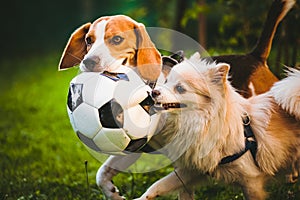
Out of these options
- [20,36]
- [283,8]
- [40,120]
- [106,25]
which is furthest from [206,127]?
[20,36]

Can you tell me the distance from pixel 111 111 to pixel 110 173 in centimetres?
67

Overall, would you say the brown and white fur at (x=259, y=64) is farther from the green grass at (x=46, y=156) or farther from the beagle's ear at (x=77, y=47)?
the beagle's ear at (x=77, y=47)

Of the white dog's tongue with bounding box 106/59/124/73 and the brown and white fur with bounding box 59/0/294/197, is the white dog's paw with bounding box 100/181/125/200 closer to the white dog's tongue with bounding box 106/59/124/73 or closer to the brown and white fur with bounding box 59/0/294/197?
the brown and white fur with bounding box 59/0/294/197

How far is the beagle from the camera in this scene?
3049 mm

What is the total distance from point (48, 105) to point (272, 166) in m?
4.71

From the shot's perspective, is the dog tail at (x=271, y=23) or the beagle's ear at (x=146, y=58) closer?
the beagle's ear at (x=146, y=58)

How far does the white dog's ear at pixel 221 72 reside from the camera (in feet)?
10.0

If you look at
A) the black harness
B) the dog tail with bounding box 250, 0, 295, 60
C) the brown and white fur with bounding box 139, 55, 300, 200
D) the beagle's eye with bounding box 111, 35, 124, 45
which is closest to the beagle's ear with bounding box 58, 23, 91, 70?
the beagle's eye with bounding box 111, 35, 124, 45

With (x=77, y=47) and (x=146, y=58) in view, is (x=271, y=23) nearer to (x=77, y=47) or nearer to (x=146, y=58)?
(x=146, y=58)

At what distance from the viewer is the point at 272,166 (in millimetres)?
3262

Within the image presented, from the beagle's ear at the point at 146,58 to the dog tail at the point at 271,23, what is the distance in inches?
39.8

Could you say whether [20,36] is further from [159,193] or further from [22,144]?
[159,193]

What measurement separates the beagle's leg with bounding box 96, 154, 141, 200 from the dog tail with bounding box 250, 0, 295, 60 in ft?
3.90

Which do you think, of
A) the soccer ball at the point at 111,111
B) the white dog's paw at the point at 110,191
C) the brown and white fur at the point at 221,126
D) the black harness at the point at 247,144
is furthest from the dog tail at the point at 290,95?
the white dog's paw at the point at 110,191
